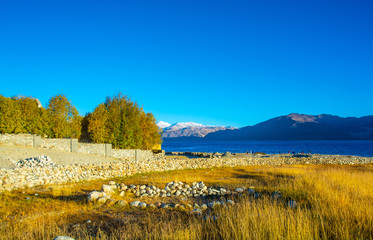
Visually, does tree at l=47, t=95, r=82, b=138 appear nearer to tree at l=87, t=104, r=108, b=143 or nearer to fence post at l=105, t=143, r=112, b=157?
tree at l=87, t=104, r=108, b=143

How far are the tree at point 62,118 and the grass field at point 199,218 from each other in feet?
62.0

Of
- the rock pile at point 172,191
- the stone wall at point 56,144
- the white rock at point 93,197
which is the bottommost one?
the rock pile at point 172,191

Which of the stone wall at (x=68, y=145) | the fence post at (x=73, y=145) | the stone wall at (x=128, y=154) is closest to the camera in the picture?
the stone wall at (x=68, y=145)

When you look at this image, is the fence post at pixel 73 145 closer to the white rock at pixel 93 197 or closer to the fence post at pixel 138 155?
the fence post at pixel 138 155

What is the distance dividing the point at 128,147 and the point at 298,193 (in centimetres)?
2718

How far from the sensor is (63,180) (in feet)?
51.9

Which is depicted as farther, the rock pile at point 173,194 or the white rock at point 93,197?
the white rock at point 93,197

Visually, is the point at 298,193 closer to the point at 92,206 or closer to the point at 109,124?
the point at 92,206

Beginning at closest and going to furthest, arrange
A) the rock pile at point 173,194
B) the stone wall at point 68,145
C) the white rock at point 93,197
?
the rock pile at point 173,194 < the white rock at point 93,197 < the stone wall at point 68,145

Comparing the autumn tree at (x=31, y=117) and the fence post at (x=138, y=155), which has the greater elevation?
the autumn tree at (x=31, y=117)

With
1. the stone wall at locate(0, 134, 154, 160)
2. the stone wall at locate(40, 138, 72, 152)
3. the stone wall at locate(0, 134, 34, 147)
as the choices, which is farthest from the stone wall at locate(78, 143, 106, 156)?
the stone wall at locate(0, 134, 34, 147)

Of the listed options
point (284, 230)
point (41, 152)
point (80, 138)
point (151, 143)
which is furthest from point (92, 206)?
point (151, 143)

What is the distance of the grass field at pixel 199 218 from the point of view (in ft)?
18.1

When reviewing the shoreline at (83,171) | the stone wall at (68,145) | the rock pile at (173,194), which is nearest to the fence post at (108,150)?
the stone wall at (68,145)
